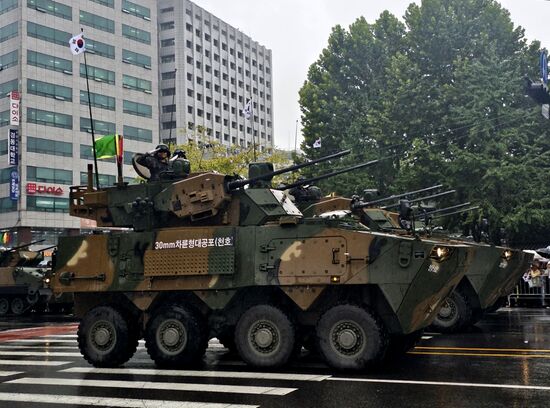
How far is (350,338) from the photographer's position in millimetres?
9195

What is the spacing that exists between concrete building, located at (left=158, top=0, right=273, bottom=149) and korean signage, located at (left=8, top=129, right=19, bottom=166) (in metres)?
25.5

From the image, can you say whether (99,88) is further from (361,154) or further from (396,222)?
(396,222)

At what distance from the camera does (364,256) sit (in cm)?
936

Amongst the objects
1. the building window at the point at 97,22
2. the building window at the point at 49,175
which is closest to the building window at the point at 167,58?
the building window at the point at 97,22

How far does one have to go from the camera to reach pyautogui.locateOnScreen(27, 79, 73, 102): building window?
52.4m

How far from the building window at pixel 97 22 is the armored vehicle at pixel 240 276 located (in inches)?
1979

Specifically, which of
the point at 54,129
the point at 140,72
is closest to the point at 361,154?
the point at 54,129

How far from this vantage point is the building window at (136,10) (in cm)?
6219

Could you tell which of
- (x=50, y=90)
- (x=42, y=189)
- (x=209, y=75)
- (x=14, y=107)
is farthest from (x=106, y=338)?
(x=209, y=75)

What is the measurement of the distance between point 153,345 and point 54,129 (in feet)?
154

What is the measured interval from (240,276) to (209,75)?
8362 cm

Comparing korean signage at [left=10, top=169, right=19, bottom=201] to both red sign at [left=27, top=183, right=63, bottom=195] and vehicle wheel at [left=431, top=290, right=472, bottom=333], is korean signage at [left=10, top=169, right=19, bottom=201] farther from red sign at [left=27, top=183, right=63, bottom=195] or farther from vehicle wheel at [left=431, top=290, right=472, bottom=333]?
vehicle wheel at [left=431, top=290, right=472, bottom=333]

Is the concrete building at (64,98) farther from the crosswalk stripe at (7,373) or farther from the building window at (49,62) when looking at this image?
the crosswalk stripe at (7,373)

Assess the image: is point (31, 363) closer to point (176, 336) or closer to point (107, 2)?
point (176, 336)
